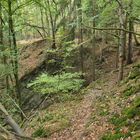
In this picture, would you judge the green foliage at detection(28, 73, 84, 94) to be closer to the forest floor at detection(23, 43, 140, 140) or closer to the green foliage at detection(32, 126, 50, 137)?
the forest floor at detection(23, 43, 140, 140)

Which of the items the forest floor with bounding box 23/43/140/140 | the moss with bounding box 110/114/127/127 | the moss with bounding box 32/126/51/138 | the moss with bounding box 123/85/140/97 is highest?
the moss with bounding box 123/85/140/97

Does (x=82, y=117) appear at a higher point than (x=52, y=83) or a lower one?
lower

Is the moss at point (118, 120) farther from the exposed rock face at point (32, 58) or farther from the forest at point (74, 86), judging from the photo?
the exposed rock face at point (32, 58)

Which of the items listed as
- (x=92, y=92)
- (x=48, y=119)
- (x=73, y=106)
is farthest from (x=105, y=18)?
(x=48, y=119)

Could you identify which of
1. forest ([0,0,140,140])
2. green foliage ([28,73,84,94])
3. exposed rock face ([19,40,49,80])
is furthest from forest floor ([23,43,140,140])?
exposed rock face ([19,40,49,80])

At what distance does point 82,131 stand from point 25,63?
635 inches

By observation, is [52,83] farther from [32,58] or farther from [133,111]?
[32,58]

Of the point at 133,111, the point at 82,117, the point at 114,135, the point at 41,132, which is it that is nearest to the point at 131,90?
the point at 82,117

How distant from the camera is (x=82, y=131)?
10.8 metres

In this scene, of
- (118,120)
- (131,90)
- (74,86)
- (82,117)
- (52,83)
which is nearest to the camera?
(118,120)

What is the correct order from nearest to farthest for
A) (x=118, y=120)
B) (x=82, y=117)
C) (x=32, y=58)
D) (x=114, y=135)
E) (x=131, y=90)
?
(x=114, y=135), (x=118, y=120), (x=131, y=90), (x=82, y=117), (x=32, y=58)

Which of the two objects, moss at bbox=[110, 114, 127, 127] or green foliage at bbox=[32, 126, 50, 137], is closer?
moss at bbox=[110, 114, 127, 127]

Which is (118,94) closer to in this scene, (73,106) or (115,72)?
(73,106)

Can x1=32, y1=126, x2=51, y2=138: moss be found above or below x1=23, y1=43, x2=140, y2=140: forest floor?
below
